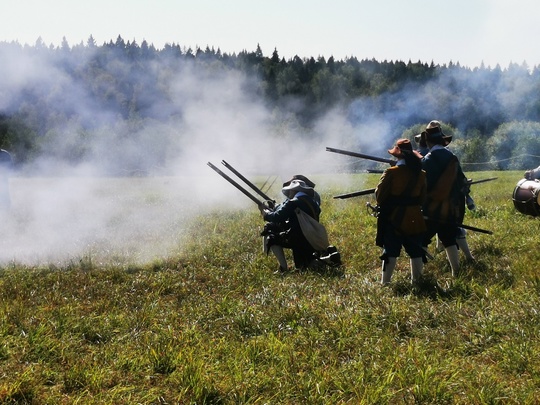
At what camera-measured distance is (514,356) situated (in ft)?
14.5

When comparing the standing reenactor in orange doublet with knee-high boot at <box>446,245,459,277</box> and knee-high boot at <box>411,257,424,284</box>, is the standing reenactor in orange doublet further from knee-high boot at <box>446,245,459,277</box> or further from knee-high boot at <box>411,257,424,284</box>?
knee-high boot at <box>446,245,459,277</box>

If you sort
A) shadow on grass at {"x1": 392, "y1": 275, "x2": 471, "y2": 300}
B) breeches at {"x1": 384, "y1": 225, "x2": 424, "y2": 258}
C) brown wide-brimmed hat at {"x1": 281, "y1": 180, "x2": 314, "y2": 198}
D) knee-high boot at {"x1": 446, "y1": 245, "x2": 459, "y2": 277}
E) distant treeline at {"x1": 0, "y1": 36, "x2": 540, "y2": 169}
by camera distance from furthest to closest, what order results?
1. distant treeline at {"x1": 0, "y1": 36, "x2": 540, "y2": 169}
2. brown wide-brimmed hat at {"x1": 281, "y1": 180, "x2": 314, "y2": 198}
3. knee-high boot at {"x1": 446, "y1": 245, "x2": 459, "y2": 277}
4. breeches at {"x1": 384, "y1": 225, "x2": 424, "y2": 258}
5. shadow on grass at {"x1": 392, "y1": 275, "x2": 471, "y2": 300}

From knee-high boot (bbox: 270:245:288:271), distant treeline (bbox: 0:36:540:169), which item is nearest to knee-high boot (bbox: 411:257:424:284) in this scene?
knee-high boot (bbox: 270:245:288:271)

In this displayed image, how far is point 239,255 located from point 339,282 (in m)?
2.44

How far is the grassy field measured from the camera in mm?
4039

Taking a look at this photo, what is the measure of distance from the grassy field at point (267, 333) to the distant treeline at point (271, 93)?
606cm

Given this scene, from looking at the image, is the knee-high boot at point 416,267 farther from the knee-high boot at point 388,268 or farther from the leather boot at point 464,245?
the leather boot at point 464,245

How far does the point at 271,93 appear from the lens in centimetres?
5738

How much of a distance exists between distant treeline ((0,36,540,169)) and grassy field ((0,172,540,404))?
6059 millimetres

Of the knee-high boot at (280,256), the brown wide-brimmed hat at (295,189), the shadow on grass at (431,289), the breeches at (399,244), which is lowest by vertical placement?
the knee-high boot at (280,256)

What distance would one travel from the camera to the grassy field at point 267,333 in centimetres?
404

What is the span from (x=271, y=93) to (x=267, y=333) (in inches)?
2108

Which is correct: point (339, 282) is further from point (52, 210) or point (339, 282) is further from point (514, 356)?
point (52, 210)

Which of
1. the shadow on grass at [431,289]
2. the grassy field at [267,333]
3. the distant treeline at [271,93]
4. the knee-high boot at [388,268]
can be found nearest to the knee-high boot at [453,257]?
the grassy field at [267,333]
